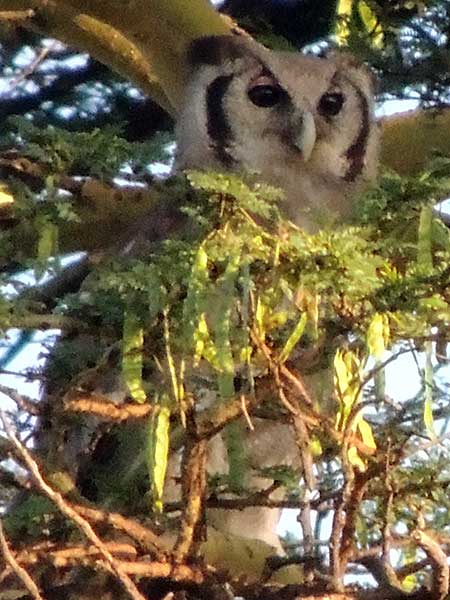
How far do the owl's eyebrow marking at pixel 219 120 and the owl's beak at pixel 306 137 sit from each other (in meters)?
0.10

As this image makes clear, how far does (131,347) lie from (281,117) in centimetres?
102

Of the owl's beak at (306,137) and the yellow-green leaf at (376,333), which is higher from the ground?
the owl's beak at (306,137)

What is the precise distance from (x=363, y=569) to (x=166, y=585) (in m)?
0.18

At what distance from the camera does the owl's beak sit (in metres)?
2.09

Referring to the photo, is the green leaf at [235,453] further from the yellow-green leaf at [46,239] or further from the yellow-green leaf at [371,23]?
the yellow-green leaf at [371,23]

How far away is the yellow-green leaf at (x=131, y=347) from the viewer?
1.18 m

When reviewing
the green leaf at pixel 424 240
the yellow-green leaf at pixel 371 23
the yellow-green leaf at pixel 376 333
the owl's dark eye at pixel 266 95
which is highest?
the yellow-green leaf at pixel 371 23

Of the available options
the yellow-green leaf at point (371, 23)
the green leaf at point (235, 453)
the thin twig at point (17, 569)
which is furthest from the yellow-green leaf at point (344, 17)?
→ the thin twig at point (17, 569)

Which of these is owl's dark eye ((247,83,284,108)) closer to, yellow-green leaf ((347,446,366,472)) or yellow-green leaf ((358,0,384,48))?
yellow-green leaf ((358,0,384,48))

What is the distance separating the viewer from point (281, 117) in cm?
214

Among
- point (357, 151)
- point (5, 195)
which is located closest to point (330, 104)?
point (357, 151)

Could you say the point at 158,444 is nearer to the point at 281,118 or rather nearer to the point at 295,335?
the point at 295,335

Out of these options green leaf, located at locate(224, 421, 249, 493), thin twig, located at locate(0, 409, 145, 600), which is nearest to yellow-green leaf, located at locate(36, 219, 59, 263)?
thin twig, located at locate(0, 409, 145, 600)

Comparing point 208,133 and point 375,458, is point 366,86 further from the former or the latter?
point 375,458
